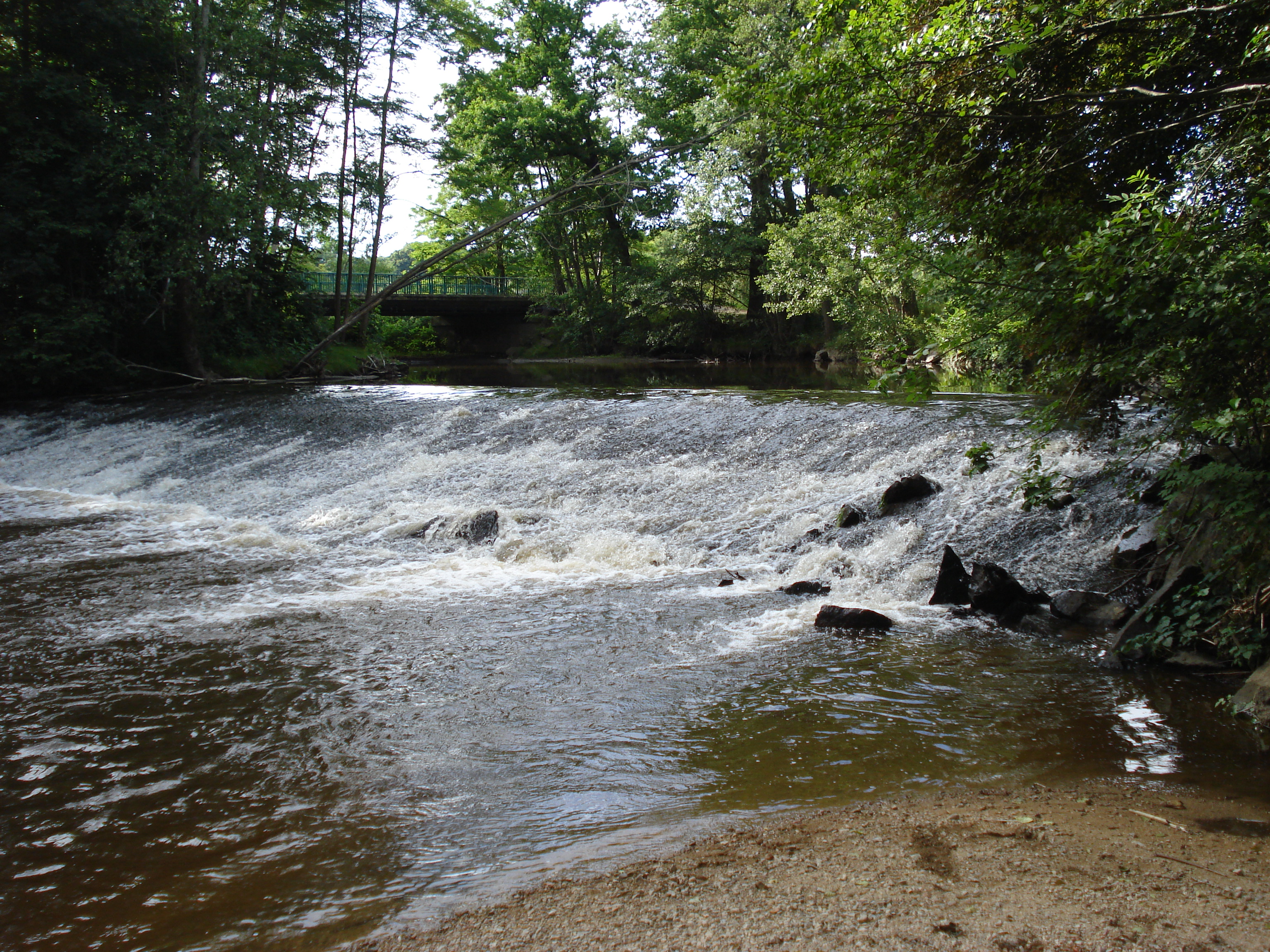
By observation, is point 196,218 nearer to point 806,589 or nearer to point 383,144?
point 383,144

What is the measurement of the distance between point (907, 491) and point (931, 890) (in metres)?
5.98

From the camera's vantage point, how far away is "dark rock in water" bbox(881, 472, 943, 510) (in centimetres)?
820

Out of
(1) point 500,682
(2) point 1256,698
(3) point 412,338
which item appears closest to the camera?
(2) point 1256,698

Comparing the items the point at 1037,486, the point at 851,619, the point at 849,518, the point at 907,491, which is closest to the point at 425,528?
the point at 849,518

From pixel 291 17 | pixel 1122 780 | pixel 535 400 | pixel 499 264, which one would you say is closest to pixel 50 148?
pixel 291 17

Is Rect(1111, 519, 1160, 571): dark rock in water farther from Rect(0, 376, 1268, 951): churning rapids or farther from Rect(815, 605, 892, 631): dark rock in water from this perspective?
Rect(815, 605, 892, 631): dark rock in water

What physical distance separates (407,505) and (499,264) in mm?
40782

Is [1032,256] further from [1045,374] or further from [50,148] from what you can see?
[50,148]

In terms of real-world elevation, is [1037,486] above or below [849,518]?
above

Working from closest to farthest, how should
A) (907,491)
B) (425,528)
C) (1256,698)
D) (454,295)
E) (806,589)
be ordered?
1. (1256,698)
2. (806,589)
3. (907,491)
4. (425,528)
5. (454,295)

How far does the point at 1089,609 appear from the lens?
580 cm

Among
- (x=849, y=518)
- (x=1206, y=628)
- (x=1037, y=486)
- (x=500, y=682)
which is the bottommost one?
(x=500, y=682)

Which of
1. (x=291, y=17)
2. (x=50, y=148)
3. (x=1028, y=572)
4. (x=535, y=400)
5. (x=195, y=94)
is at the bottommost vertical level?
(x=1028, y=572)

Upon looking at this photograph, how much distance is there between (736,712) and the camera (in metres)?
4.48
